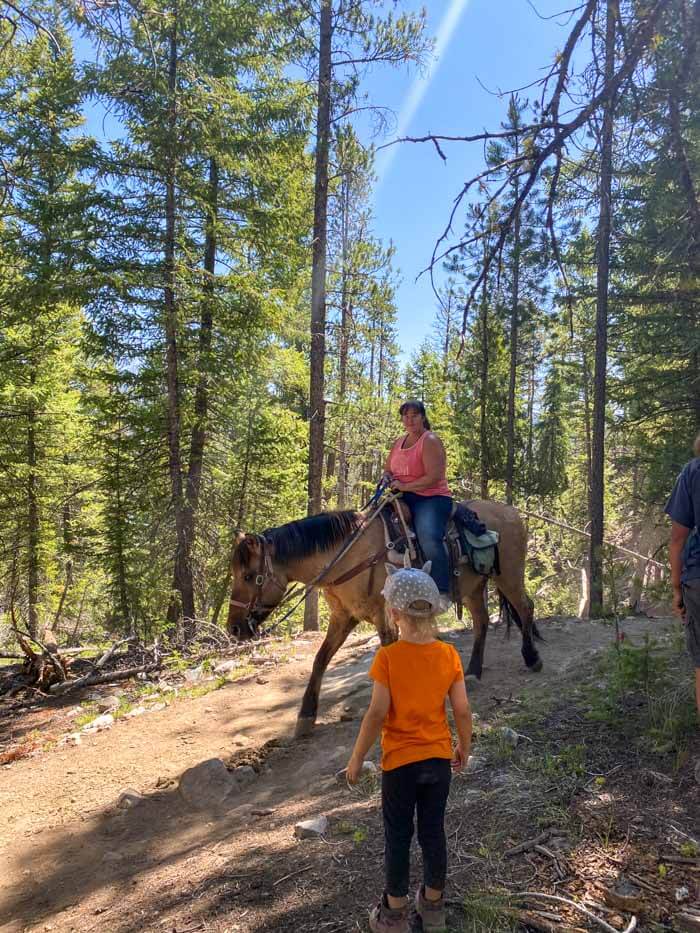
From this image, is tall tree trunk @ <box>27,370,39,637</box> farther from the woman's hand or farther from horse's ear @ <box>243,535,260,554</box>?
the woman's hand

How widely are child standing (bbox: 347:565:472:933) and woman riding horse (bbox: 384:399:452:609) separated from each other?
2.81 m

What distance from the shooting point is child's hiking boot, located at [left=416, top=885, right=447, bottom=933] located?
2297 millimetres

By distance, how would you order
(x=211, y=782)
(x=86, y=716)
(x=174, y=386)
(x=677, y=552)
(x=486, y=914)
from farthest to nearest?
(x=174, y=386), (x=86, y=716), (x=211, y=782), (x=677, y=552), (x=486, y=914)

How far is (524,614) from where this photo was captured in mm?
6293

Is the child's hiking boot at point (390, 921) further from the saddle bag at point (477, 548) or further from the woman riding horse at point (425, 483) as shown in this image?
the saddle bag at point (477, 548)

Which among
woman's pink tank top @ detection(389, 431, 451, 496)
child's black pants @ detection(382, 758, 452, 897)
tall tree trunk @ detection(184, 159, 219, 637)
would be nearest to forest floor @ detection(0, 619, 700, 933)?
child's black pants @ detection(382, 758, 452, 897)

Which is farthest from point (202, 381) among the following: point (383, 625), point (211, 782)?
point (211, 782)

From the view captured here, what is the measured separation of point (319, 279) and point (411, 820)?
9908 millimetres

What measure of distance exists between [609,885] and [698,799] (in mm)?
855

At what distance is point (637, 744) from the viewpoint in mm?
3520

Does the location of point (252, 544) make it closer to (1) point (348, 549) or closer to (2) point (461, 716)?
(1) point (348, 549)

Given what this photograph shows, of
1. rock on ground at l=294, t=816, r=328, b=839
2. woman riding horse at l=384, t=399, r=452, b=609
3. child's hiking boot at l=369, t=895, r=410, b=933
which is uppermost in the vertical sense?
woman riding horse at l=384, t=399, r=452, b=609

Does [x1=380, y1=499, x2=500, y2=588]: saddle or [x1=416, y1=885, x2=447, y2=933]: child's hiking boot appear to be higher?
[x1=380, y1=499, x2=500, y2=588]: saddle

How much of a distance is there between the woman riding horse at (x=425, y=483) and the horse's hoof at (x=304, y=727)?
1.74 m
